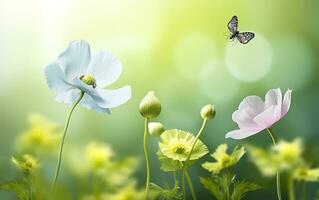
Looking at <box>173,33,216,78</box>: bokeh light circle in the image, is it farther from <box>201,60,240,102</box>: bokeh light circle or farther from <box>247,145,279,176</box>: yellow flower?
<box>247,145,279,176</box>: yellow flower

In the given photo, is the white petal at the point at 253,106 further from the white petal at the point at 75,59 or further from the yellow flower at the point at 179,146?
the white petal at the point at 75,59

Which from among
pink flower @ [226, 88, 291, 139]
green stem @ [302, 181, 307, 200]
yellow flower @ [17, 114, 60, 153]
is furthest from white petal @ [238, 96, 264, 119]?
yellow flower @ [17, 114, 60, 153]

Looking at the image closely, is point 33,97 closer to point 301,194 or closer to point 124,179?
point 124,179

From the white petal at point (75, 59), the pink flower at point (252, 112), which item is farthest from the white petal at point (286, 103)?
the white petal at point (75, 59)

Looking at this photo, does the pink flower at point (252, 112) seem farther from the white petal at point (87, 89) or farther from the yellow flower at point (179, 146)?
the white petal at point (87, 89)

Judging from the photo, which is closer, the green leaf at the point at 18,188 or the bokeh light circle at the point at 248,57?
the green leaf at the point at 18,188

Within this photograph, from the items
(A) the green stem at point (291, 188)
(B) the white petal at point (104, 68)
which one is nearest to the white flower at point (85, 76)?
(B) the white petal at point (104, 68)

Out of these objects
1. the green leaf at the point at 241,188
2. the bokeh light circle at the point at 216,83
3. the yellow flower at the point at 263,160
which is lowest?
the green leaf at the point at 241,188

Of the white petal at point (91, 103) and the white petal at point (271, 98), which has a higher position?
the white petal at point (91, 103)

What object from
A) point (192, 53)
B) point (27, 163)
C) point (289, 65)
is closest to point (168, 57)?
point (192, 53)
